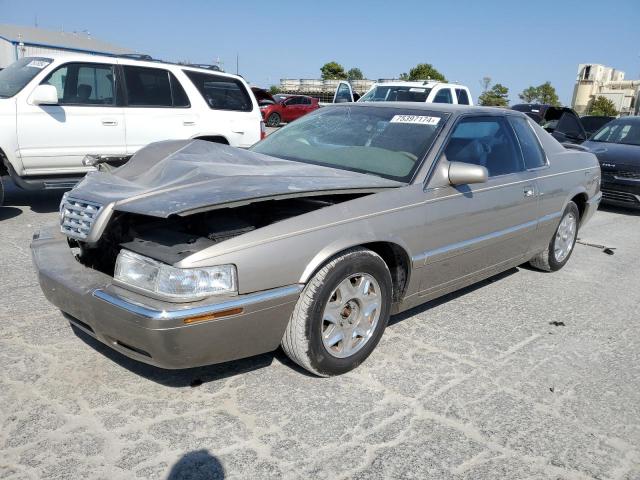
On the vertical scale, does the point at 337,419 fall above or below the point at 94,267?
below

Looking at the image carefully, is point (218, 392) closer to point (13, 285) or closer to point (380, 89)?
point (13, 285)

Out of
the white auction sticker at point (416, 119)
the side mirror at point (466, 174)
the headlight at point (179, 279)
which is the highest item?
the white auction sticker at point (416, 119)

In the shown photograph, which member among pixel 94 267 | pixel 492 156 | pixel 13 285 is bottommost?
pixel 13 285

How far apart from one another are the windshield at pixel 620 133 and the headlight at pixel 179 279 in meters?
9.49

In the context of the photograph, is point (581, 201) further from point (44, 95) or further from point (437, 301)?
point (44, 95)

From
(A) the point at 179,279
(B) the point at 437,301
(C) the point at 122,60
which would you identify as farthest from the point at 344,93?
(A) the point at 179,279

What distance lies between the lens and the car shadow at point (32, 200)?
6762 mm

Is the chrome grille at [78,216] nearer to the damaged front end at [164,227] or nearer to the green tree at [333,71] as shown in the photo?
the damaged front end at [164,227]

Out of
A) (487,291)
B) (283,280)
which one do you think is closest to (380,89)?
(487,291)

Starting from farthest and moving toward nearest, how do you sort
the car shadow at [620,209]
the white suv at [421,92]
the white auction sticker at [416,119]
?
the white suv at [421,92]
the car shadow at [620,209]
the white auction sticker at [416,119]

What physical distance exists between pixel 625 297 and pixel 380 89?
8.85m

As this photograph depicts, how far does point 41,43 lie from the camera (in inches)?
1513

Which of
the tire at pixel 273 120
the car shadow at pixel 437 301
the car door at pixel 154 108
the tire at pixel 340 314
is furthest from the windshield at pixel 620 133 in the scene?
the tire at pixel 273 120

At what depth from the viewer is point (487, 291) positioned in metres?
4.72
